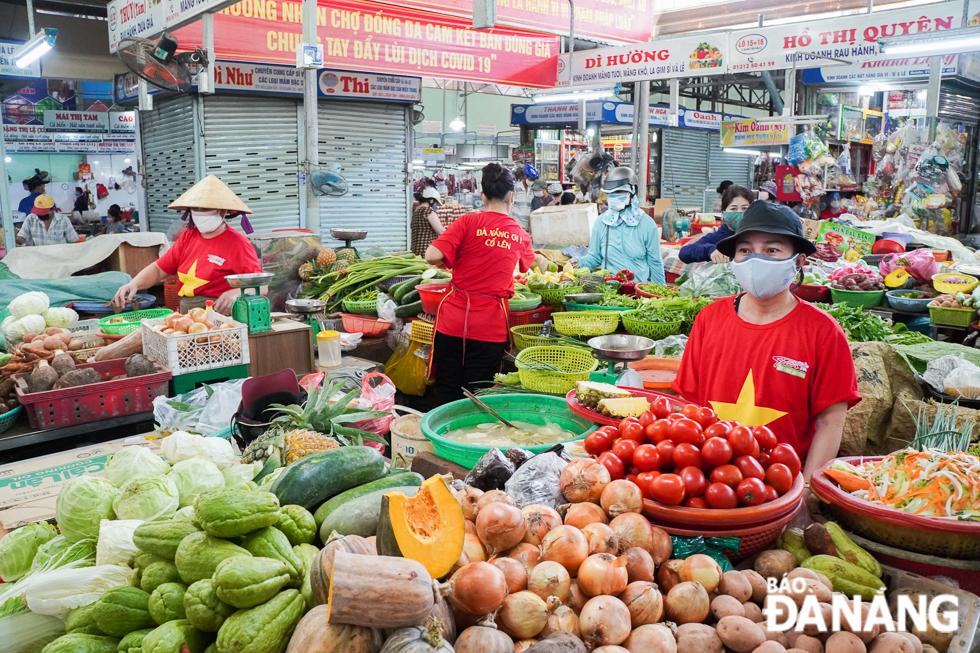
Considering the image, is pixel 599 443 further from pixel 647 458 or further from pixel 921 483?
pixel 921 483

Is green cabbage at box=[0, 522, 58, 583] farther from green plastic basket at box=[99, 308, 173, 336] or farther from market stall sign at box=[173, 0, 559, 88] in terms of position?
market stall sign at box=[173, 0, 559, 88]

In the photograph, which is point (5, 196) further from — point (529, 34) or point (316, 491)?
point (316, 491)

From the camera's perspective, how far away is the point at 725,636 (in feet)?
4.95

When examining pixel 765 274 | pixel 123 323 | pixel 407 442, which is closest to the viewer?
pixel 765 274

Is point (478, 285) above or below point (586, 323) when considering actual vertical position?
above

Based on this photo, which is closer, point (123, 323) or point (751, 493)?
point (751, 493)

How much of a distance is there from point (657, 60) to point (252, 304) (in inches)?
265

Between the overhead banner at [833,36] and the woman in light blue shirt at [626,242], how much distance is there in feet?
9.33

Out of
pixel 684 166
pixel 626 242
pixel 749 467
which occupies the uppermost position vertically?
pixel 684 166

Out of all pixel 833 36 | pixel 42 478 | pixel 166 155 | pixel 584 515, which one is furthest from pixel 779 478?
pixel 166 155

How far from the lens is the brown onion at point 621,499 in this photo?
183 centimetres

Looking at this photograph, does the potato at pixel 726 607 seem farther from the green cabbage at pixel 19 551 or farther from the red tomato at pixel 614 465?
the green cabbage at pixel 19 551

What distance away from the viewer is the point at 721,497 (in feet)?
6.09

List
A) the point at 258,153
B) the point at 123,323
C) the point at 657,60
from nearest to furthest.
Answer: the point at 123,323 < the point at 657,60 < the point at 258,153
